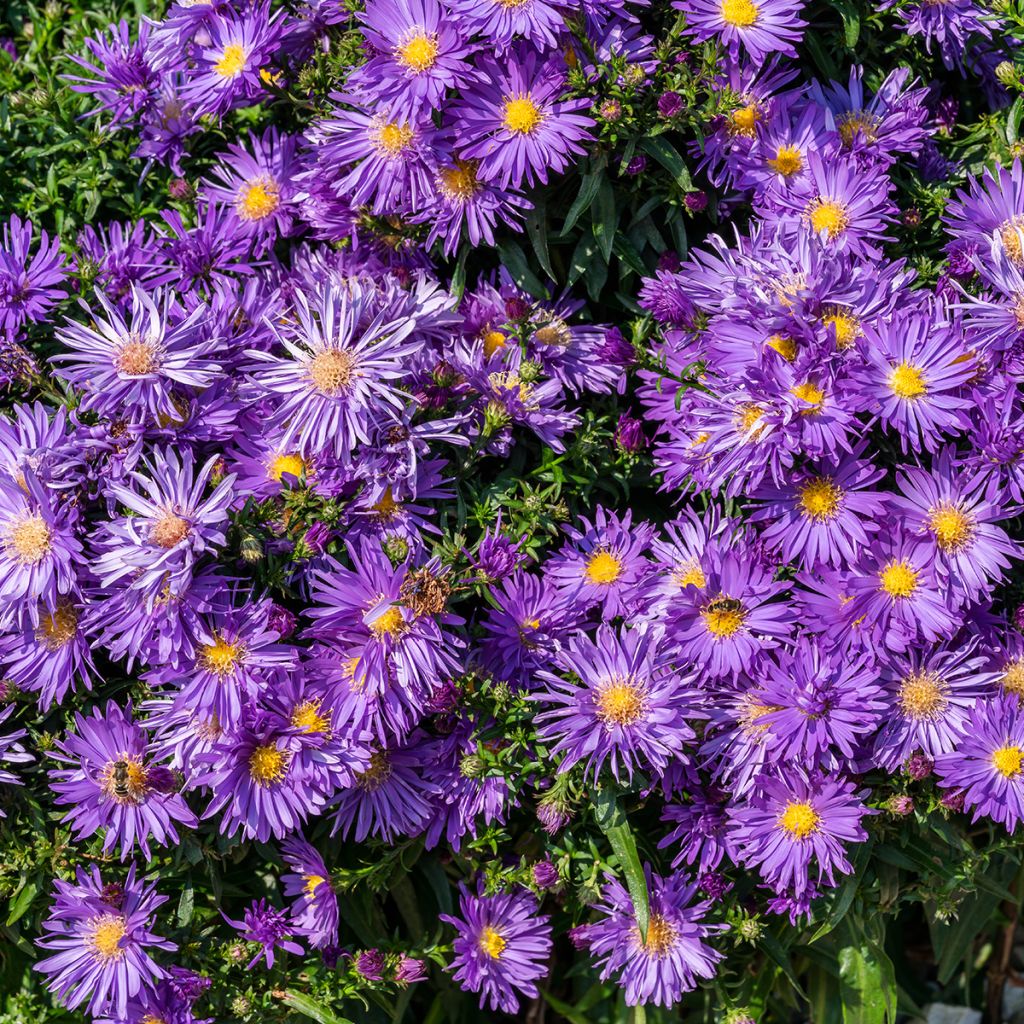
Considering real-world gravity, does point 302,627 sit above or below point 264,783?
above

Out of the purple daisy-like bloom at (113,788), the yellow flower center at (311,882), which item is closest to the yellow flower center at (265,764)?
the purple daisy-like bloom at (113,788)

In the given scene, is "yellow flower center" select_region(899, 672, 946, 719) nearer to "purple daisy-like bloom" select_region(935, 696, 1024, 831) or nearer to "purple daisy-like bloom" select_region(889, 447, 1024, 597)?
"purple daisy-like bloom" select_region(935, 696, 1024, 831)

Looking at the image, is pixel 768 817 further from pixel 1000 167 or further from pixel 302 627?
pixel 1000 167

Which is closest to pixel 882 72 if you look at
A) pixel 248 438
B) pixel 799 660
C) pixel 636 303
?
pixel 636 303

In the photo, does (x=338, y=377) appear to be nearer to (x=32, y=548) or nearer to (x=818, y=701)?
(x=32, y=548)

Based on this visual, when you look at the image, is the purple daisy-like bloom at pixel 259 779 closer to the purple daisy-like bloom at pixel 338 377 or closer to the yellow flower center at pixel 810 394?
the purple daisy-like bloom at pixel 338 377

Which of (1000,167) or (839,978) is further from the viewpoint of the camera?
(839,978)
